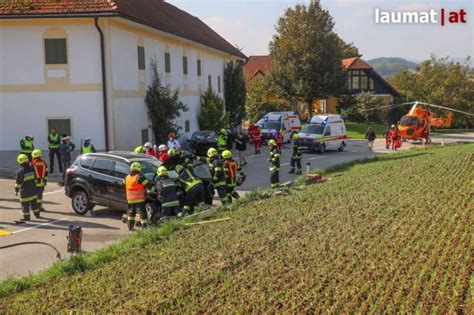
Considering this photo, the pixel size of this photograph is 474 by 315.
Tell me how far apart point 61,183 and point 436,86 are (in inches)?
1975

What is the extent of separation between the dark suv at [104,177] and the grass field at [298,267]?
9.31 feet

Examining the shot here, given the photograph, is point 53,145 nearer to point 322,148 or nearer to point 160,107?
point 160,107

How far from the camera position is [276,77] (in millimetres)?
52062

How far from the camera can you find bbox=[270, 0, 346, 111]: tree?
50312 millimetres

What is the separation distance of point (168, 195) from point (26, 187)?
4245 mm

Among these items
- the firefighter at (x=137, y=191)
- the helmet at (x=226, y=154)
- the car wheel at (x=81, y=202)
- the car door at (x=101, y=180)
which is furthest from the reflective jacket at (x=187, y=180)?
the car wheel at (x=81, y=202)

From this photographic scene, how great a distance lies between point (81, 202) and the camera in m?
14.5

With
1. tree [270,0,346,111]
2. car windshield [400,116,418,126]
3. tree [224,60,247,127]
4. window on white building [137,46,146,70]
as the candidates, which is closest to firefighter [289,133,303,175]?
window on white building [137,46,146,70]

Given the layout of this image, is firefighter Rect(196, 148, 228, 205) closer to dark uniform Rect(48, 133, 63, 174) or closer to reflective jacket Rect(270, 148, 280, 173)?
reflective jacket Rect(270, 148, 280, 173)

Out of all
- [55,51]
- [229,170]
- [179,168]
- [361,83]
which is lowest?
[229,170]

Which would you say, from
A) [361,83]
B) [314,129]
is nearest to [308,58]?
[361,83]

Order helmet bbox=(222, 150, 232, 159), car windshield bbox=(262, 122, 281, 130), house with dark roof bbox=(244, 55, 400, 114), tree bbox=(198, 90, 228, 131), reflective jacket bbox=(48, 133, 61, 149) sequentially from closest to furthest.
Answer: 1. helmet bbox=(222, 150, 232, 159)
2. reflective jacket bbox=(48, 133, 61, 149)
3. tree bbox=(198, 90, 228, 131)
4. car windshield bbox=(262, 122, 281, 130)
5. house with dark roof bbox=(244, 55, 400, 114)

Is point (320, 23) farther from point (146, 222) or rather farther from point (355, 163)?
point (146, 222)

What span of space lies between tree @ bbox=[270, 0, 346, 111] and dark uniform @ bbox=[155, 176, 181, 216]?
129 feet
